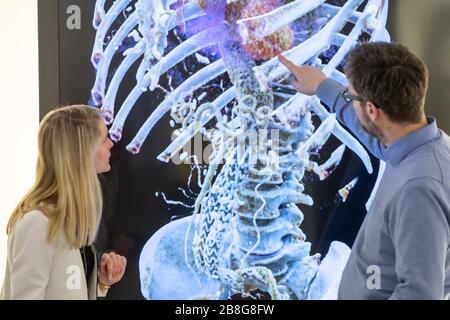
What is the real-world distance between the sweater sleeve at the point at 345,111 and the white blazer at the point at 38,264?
32.2 inches

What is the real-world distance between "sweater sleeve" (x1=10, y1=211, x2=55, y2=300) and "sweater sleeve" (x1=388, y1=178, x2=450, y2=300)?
2.58 ft

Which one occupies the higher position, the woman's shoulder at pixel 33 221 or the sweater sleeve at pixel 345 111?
the sweater sleeve at pixel 345 111

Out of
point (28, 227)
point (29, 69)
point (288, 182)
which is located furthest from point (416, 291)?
point (29, 69)

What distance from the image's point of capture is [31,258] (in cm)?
135

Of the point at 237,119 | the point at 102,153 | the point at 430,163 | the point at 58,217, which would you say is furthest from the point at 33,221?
the point at 430,163

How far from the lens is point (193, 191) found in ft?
6.34

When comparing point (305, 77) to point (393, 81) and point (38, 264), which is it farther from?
point (38, 264)

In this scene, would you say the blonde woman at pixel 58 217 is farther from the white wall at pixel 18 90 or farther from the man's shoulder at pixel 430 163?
the man's shoulder at pixel 430 163

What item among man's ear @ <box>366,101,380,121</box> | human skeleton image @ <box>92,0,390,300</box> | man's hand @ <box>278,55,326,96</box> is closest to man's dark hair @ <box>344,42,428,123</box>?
man's ear @ <box>366,101,380,121</box>

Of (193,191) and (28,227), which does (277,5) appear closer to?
(193,191)

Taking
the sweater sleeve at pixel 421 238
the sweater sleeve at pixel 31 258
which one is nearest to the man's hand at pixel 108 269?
the sweater sleeve at pixel 31 258

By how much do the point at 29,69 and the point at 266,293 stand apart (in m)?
1.09

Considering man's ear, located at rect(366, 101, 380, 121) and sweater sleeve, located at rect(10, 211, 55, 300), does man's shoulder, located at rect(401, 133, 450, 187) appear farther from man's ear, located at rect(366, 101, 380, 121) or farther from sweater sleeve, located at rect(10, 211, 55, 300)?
sweater sleeve, located at rect(10, 211, 55, 300)

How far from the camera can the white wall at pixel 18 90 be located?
2.01 m
